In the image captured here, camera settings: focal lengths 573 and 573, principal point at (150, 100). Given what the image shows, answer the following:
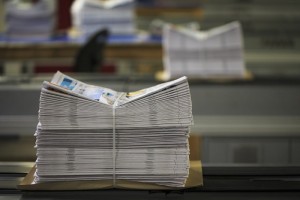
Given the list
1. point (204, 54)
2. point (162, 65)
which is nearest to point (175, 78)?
point (204, 54)

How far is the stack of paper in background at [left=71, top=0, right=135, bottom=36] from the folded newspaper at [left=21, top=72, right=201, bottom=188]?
3.91 m

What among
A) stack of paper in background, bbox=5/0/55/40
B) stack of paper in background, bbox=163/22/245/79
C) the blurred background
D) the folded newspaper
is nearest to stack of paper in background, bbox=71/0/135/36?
the blurred background

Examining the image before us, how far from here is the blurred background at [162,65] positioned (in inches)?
107

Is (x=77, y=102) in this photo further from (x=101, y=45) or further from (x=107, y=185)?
(x=101, y=45)

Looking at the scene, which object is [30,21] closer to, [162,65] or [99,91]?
[162,65]

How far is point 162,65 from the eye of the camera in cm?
629

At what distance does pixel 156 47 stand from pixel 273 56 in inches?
112

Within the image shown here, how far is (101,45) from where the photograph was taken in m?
4.24

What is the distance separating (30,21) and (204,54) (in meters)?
2.74

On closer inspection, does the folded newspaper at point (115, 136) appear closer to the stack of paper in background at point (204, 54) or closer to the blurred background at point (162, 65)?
the blurred background at point (162, 65)

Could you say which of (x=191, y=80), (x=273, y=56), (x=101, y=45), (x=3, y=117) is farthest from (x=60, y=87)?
(x=273, y=56)

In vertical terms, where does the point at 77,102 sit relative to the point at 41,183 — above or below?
above

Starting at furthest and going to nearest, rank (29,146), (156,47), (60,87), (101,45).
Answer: (156,47) → (101,45) → (29,146) → (60,87)

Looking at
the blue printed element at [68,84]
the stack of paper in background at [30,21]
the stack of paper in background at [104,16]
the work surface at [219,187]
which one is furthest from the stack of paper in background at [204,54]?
the stack of paper in background at [30,21]
